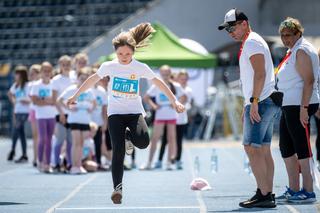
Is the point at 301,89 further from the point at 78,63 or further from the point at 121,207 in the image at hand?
the point at 78,63

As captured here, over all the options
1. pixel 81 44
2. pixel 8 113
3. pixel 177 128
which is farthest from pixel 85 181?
pixel 81 44

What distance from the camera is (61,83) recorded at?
17.5 meters

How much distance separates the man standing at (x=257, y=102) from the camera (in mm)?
10258

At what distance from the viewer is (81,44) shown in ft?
135

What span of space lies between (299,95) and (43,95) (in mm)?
7861

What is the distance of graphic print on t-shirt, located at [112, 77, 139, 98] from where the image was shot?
1079cm

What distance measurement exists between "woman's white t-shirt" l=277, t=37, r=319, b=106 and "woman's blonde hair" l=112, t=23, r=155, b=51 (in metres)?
1.55

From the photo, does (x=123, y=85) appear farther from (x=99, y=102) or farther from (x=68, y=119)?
(x=99, y=102)

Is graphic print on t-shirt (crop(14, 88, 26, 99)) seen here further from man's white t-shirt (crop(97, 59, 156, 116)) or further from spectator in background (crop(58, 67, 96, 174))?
man's white t-shirt (crop(97, 59, 156, 116))

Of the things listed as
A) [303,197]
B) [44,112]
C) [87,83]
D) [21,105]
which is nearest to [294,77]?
[303,197]

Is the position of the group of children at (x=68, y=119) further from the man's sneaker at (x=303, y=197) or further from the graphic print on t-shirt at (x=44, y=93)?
the man's sneaker at (x=303, y=197)

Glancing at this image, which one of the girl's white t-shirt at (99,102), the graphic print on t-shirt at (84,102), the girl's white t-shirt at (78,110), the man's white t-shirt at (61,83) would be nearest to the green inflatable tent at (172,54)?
the girl's white t-shirt at (99,102)

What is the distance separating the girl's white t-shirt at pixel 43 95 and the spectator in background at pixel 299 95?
292 inches

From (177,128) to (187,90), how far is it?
0.97 metres
